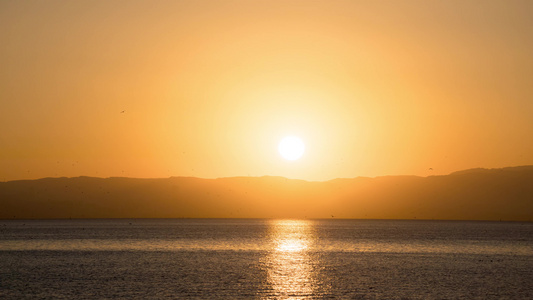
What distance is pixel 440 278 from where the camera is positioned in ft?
178

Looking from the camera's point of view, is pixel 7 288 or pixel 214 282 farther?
Answer: pixel 214 282

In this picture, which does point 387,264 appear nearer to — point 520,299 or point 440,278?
point 440,278

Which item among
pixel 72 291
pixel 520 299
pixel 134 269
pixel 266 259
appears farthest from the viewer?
pixel 266 259

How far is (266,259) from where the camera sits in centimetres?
7562

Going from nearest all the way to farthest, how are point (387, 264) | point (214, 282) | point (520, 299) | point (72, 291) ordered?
point (520, 299) → point (72, 291) → point (214, 282) → point (387, 264)

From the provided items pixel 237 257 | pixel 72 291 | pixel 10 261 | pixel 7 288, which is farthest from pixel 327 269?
pixel 10 261

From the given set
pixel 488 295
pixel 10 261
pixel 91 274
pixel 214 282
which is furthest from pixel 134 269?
pixel 488 295

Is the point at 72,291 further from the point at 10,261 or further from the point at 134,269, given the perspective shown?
the point at 10,261

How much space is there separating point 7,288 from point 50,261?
88.5 ft

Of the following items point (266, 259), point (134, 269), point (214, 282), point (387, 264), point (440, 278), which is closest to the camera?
point (214, 282)

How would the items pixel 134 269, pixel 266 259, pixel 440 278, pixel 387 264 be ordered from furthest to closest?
pixel 266 259 < pixel 387 264 < pixel 134 269 < pixel 440 278

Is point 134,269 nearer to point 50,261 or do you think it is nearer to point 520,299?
point 50,261

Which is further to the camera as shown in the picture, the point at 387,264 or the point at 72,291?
the point at 387,264

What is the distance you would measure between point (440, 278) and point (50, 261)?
1774 inches
